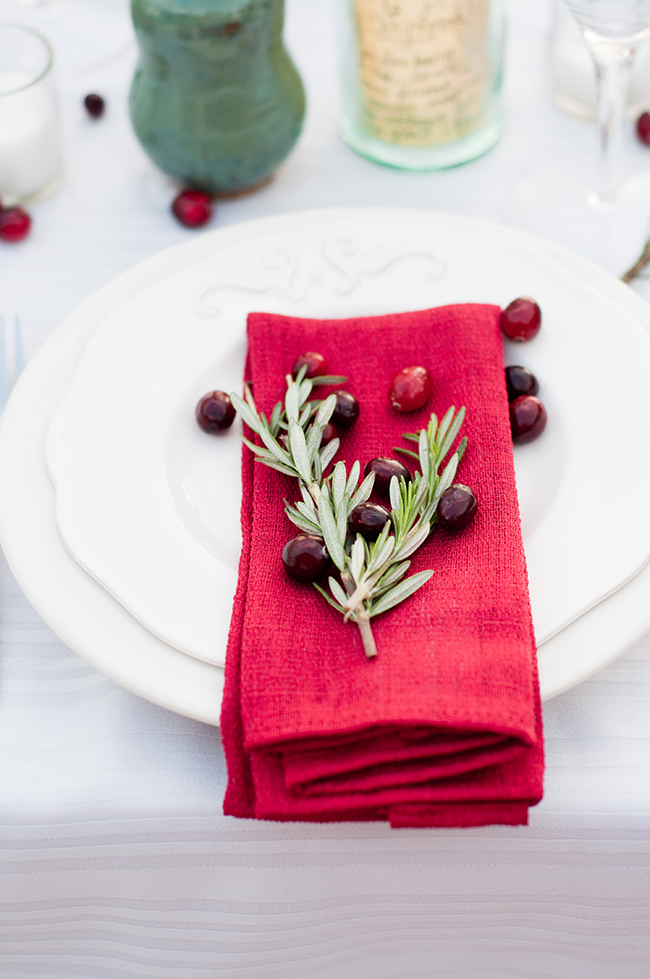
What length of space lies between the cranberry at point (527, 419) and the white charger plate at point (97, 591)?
0.08 metres

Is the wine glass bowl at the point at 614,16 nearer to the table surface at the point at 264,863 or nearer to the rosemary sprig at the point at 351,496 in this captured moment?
the rosemary sprig at the point at 351,496

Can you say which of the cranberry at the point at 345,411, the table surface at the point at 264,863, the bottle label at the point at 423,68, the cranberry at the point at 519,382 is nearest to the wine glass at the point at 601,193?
the bottle label at the point at 423,68

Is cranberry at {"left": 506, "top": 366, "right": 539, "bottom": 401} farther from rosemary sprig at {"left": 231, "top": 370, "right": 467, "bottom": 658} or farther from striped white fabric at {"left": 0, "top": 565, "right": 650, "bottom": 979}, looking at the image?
striped white fabric at {"left": 0, "top": 565, "right": 650, "bottom": 979}

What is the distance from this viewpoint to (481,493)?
1.82 ft

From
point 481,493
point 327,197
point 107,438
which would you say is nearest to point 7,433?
point 107,438

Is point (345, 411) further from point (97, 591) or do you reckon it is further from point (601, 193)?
point (601, 193)

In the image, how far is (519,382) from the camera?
0.64 metres

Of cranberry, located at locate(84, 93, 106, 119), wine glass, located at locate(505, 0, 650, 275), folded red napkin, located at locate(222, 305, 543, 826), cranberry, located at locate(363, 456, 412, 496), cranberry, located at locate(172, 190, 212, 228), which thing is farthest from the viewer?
cranberry, located at locate(84, 93, 106, 119)

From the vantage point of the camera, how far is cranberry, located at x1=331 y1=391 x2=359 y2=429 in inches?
23.9

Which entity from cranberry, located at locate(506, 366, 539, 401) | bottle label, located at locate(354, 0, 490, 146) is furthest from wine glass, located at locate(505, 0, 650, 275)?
cranberry, located at locate(506, 366, 539, 401)

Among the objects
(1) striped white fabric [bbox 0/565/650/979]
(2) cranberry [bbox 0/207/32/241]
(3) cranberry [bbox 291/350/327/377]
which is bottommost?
(1) striped white fabric [bbox 0/565/650/979]

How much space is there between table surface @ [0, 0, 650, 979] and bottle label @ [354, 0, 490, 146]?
1.92 ft

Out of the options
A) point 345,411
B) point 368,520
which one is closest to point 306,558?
point 368,520

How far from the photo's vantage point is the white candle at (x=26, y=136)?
85 cm
